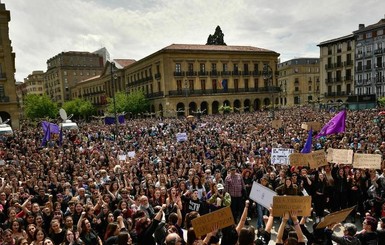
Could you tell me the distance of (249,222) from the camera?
26.4 ft

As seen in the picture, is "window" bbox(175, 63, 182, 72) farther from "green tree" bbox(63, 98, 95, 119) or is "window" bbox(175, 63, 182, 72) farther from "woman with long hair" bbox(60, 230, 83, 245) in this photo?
"woman with long hair" bbox(60, 230, 83, 245)

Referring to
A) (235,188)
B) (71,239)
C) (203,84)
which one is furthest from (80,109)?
(71,239)

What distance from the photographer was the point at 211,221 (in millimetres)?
4336

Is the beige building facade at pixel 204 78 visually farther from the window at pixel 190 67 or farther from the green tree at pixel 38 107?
the green tree at pixel 38 107

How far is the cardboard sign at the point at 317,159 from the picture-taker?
840 centimetres

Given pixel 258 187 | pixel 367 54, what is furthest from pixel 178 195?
pixel 367 54

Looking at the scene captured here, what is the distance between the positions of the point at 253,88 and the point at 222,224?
53.9 meters

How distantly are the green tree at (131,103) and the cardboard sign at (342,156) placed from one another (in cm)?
4404

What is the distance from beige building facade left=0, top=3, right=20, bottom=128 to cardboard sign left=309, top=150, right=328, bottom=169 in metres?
37.3

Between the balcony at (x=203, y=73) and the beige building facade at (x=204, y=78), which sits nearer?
the beige building facade at (x=204, y=78)

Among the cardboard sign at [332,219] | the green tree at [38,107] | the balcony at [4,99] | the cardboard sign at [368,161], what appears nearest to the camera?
the cardboard sign at [332,219]

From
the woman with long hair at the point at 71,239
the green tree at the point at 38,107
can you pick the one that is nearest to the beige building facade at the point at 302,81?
the green tree at the point at 38,107

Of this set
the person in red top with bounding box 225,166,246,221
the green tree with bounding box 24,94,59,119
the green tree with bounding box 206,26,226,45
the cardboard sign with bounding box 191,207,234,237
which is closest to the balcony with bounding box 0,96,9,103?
the green tree with bounding box 24,94,59,119

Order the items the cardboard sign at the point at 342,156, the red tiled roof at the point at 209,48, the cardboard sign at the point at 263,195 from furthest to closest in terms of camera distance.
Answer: the red tiled roof at the point at 209,48 → the cardboard sign at the point at 342,156 → the cardboard sign at the point at 263,195
